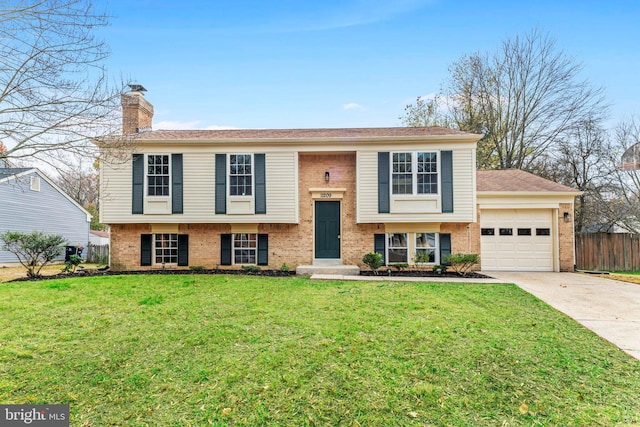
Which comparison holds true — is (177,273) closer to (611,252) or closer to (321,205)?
(321,205)

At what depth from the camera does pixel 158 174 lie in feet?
36.3

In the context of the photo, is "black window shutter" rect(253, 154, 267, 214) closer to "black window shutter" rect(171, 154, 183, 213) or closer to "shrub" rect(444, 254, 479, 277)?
"black window shutter" rect(171, 154, 183, 213)

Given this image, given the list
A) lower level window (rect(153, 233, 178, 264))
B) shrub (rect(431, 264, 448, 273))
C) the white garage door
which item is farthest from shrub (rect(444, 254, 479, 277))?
lower level window (rect(153, 233, 178, 264))

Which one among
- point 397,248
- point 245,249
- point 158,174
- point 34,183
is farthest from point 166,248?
point 34,183

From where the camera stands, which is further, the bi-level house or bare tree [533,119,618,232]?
bare tree [533,119,618,232]

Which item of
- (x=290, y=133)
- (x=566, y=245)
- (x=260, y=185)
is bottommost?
(x=566, y=245)

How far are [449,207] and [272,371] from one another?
876 centimetres

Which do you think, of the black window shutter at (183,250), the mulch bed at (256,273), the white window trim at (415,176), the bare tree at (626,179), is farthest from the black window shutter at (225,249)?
the bare tree at (626,179)

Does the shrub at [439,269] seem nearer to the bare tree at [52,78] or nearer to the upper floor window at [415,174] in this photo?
the upper floor window at [415,174]

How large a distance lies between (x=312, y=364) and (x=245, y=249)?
810cm

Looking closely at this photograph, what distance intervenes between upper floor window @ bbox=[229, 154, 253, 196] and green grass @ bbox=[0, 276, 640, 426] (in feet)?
17.8

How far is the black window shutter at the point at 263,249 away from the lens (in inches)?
442

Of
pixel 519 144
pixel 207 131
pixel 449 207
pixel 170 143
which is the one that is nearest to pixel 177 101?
pixel 207 131

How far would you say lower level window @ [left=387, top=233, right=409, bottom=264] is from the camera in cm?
1112
